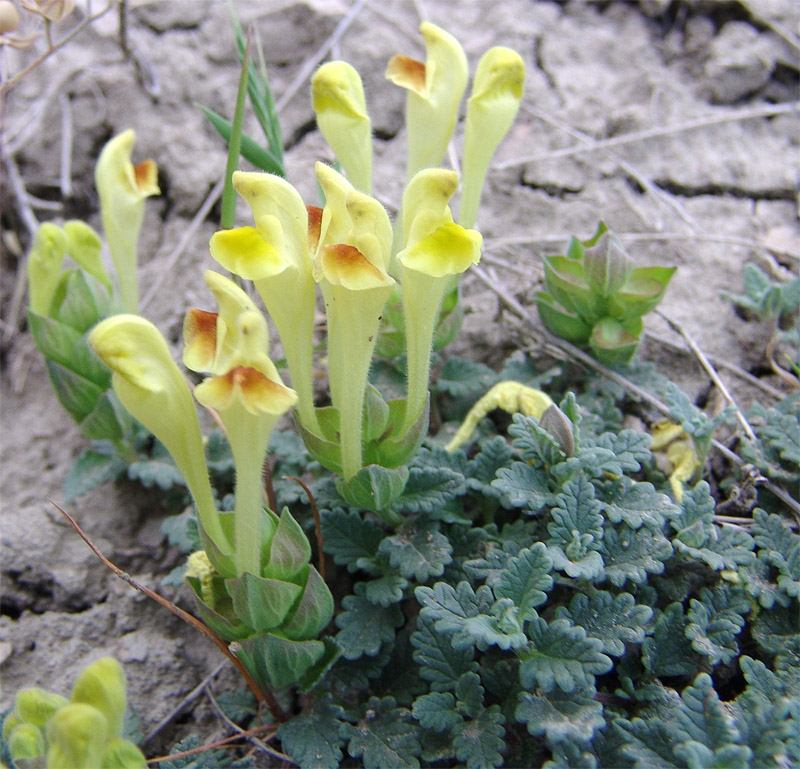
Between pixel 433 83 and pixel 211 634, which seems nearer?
pixel 211 634

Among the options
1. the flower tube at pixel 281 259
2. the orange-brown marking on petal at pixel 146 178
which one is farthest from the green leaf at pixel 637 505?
the orange-brown marking on petal at pixel 146 178

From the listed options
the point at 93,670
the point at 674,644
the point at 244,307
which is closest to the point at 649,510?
the point at 674,644

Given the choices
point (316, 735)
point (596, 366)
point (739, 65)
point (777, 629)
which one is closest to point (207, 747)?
point (316, 735)

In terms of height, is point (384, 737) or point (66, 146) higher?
point (66, 146)

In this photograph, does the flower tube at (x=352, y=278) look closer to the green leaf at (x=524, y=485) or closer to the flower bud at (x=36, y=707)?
the green leaf at (x=524, y=485)

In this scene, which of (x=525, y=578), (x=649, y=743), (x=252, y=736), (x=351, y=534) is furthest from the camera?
(x=351, y=534)

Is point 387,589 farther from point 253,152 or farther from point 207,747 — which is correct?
point 253,152

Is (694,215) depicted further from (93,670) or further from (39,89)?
(39,89)
